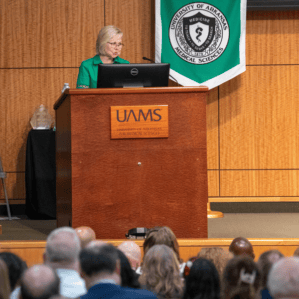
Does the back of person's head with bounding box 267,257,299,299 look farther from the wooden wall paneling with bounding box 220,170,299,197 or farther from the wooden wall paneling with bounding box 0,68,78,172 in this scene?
the wooden wall paneling with bounding box 0,68,78,172

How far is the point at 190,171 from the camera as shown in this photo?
3.22m

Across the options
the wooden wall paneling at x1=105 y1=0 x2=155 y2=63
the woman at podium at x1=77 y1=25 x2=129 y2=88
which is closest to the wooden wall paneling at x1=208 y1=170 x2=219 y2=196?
the wooden wall paneling at x1=105 y1=0 x2=155 y2=63

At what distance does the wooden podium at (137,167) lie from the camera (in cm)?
320

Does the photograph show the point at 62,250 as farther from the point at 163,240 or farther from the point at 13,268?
the point at 163,240

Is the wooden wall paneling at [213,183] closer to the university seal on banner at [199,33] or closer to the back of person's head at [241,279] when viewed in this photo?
the university seal on banner at [199,33]

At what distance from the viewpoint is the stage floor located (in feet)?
12.1

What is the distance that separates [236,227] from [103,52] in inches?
75.2

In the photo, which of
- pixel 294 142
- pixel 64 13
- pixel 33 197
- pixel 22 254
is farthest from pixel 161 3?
pixel 22 254

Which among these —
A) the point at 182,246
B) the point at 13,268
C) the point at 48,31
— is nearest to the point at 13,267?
the point at 13,268

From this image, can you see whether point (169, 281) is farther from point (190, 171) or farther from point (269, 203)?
point (269, 203)

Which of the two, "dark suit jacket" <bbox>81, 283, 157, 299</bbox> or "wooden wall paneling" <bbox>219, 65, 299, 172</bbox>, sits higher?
"wooden wall paneling" <bbox>219, 65, 299, 172</bbox>

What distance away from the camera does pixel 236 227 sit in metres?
4.18

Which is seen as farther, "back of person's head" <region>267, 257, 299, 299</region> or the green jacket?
the green jacket

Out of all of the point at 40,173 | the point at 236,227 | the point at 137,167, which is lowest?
the point at 236,227
